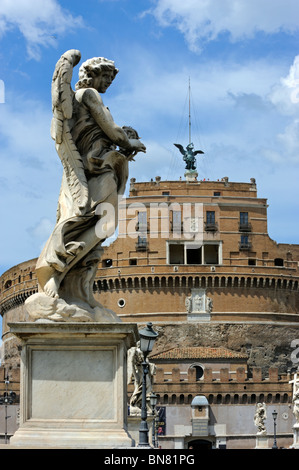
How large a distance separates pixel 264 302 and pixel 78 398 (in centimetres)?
8040

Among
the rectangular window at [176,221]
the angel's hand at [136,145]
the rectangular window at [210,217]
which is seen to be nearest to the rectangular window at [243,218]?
the rectangular window at [210,217]

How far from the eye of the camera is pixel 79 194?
7492 millimetres

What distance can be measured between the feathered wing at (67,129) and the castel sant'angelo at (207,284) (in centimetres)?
7410

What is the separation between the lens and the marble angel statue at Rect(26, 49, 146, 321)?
7.32m

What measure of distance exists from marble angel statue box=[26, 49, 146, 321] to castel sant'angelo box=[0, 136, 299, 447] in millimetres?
73966

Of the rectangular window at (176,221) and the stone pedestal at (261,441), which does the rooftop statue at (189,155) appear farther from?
the stone pedestal at (261,441)

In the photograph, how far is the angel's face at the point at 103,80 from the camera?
788 centimetres

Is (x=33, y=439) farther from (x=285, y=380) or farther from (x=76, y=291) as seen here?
(x=285, y=380)

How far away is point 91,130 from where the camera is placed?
25.3ft

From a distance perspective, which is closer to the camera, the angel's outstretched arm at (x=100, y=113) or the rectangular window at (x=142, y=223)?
the angel's outstretched arm at (x=100, y=113)

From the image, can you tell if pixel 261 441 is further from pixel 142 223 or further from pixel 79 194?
pixel 79 194

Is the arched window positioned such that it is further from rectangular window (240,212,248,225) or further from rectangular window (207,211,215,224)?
rectangular window (240,212,248,225)
